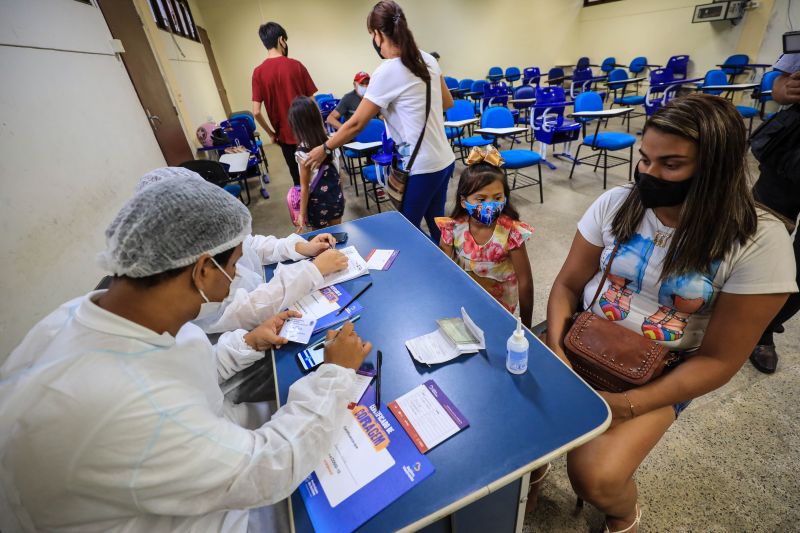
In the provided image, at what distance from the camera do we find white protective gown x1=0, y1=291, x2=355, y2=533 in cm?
55

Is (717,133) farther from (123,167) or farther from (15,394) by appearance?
(123,167)

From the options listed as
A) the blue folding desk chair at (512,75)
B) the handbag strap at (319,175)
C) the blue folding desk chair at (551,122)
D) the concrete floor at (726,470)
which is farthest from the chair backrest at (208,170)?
the blue folding desk chair at (512,75)

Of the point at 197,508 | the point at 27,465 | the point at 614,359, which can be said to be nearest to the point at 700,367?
the point at 614,359

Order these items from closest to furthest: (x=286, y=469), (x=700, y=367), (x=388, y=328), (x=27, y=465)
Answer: (x=27, y=465), (x=286, y=469), (x=700, y=367), (x=388, y=328)

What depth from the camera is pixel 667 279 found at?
1.06 metres

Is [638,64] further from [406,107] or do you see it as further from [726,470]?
[726,470]

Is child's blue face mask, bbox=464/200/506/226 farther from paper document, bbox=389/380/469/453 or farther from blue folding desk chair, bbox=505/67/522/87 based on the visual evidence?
blue folding desk chair, bbox=505/67/522/87

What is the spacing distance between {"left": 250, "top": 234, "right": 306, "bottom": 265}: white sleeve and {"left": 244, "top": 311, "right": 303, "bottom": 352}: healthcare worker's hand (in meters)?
0.50

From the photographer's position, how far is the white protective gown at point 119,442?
0.55 metres

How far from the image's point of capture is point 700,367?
39.6 inches

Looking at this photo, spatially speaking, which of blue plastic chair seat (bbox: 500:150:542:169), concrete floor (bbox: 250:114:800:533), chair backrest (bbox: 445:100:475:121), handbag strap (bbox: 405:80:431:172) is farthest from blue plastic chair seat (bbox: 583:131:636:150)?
handbag strap (bbox: 405:80:431:172)

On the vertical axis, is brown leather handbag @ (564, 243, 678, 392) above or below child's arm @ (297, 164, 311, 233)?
below

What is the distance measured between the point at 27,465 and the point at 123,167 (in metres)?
3.34

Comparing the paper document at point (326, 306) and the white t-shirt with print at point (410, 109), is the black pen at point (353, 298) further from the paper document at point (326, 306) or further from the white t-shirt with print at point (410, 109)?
the white t-shirt with print at point (410, 109)
